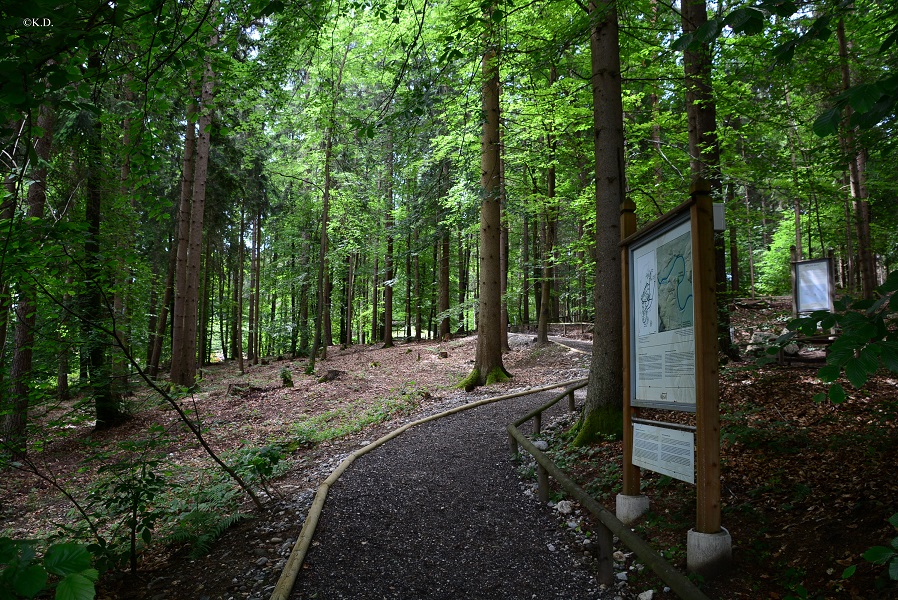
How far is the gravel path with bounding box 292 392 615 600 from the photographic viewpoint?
370 centimetres

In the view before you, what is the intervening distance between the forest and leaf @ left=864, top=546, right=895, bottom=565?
82 cm

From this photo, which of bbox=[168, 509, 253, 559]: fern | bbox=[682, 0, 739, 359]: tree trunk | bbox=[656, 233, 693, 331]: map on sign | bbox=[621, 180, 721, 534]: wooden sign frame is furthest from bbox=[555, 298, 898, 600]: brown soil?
bbox=[168, 509, 253, 559]: fern

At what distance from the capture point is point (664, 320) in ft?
12.0

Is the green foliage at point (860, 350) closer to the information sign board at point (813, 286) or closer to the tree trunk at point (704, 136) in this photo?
the tree trunk at point (704, 136)

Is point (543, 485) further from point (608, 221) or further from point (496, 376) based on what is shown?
point (496, 376)

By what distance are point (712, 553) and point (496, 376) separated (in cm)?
901

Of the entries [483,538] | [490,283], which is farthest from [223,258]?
[483,538]

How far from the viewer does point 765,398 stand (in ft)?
20.9

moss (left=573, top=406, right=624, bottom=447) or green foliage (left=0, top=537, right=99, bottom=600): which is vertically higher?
green foliage (left=0, top=537, right=99, bottom=600)

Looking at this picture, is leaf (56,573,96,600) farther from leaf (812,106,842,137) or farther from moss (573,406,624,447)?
moss (573,406,624,447)

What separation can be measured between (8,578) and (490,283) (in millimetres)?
10974

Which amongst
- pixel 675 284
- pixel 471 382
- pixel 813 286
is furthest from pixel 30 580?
pixel 813 286

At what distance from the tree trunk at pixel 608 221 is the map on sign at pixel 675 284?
7.23ft

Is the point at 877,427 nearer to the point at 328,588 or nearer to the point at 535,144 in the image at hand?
the point at 328,588
